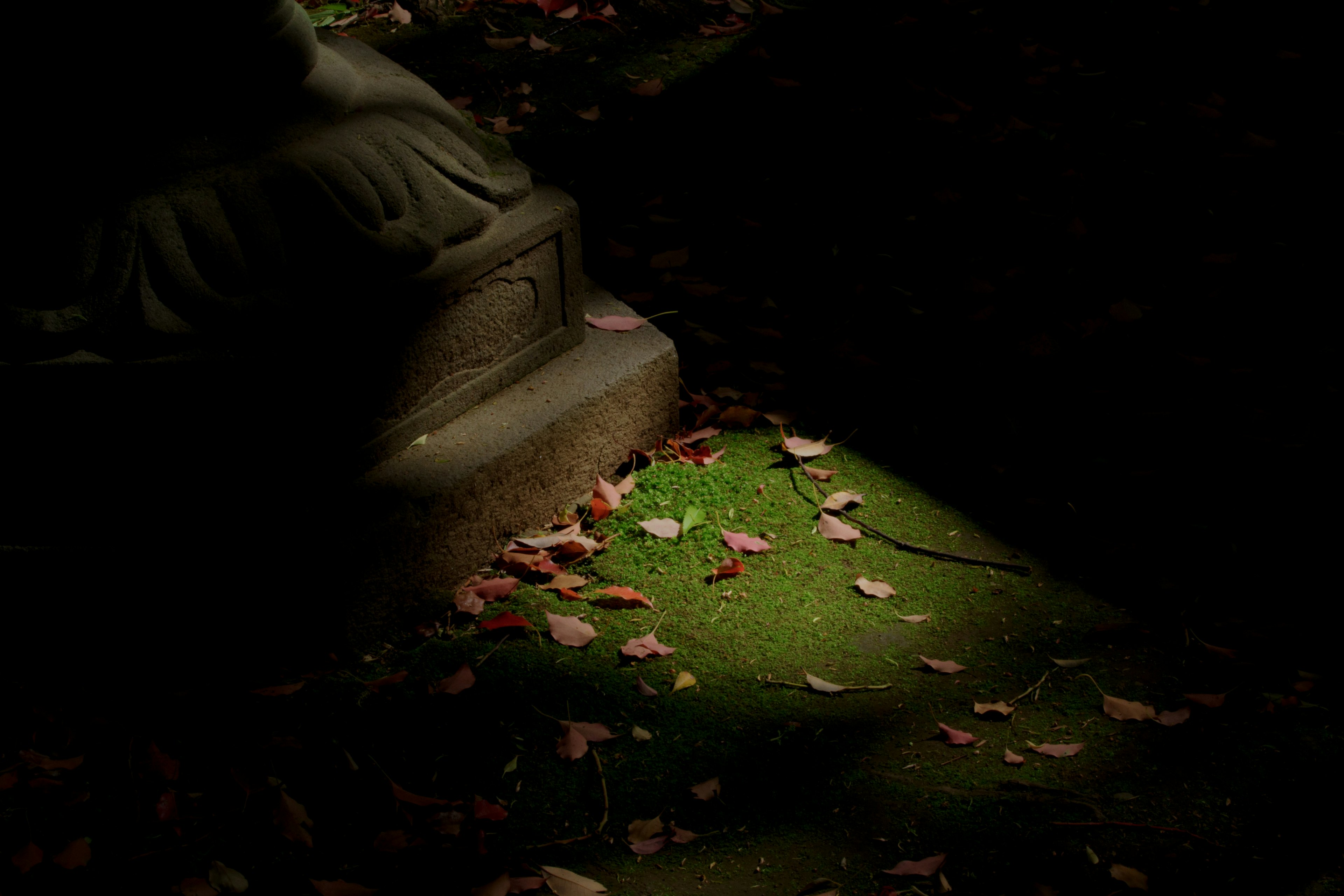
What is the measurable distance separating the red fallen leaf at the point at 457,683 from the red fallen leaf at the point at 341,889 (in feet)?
1.53

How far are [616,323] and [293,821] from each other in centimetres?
149

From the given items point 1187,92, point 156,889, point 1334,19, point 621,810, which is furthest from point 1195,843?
point 1334,19

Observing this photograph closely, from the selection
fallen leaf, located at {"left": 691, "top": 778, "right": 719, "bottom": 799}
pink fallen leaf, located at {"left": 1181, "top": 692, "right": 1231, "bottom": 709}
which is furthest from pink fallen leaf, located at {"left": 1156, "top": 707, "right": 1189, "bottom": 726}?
fallen leaf, located at {"left": 691, "top": 778, "right": 719, "bottom": 799}

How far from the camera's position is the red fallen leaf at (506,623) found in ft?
8.20

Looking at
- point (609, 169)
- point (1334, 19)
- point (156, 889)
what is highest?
point (1334, 19)

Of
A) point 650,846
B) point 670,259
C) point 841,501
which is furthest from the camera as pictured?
point 670,259

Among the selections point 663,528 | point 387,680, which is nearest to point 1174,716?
point 663,528

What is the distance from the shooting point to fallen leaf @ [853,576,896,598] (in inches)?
102

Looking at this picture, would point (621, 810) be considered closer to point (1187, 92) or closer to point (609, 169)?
point (609, 169)

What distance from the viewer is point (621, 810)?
2146 mm

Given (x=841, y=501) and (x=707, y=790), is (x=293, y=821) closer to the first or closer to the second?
(x=707, y=790)

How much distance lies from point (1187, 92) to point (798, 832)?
12.3 feet

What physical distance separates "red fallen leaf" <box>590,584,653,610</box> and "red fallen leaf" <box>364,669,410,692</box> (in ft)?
1.52

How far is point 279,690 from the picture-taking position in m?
2.32
